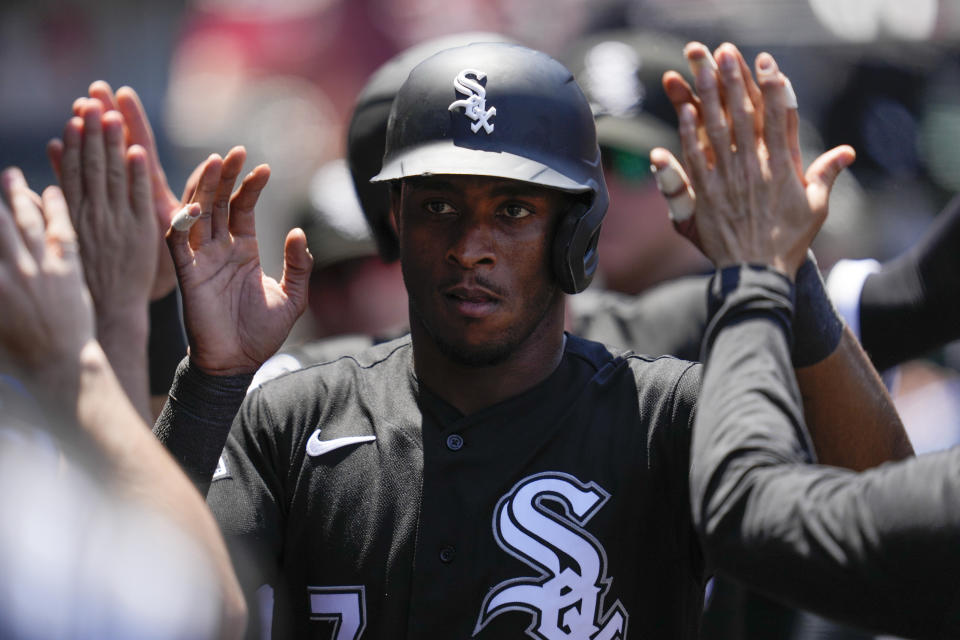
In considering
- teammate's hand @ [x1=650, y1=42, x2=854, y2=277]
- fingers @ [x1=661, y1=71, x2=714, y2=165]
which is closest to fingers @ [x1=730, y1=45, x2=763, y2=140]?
teammate's hand @ [x1=650, y1=42, x2=854, y2=277]

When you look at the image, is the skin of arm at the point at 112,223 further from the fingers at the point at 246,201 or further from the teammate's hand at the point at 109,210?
the fingers at the point at 246,201

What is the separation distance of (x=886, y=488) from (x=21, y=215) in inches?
59.8

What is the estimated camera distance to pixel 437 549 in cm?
262

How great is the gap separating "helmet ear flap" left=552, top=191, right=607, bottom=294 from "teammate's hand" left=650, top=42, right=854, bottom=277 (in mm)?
195

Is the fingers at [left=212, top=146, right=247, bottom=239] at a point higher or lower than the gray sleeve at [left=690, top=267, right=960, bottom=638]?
higher

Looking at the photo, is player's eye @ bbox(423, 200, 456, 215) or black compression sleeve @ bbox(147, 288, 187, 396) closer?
player's eye @ bbox(423, 200, 456, 215)

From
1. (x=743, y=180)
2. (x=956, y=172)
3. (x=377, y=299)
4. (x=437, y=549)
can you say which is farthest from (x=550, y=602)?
(x=956, y=172)

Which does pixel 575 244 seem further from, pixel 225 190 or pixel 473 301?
pixel 225 190

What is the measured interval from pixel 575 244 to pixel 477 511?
60 centimetres

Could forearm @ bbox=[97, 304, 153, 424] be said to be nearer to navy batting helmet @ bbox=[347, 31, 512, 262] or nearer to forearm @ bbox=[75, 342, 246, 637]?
forearm @ bbox=[75, 342, 246, 637]

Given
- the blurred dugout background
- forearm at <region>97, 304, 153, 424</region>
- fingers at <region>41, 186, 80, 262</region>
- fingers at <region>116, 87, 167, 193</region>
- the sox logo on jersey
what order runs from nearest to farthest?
fingers at <region>41, 186, 80, 262</region> < the sox logo on jersey < forearm at <region>97, 304, 153, 424</region> < fingers at <region>116, 87, 167, 193</region> < the blurred dugout background

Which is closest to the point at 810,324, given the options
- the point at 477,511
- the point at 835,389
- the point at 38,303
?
the point at 835,389

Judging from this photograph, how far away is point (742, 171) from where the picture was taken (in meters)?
2.62

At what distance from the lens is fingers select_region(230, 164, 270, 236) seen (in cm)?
286
